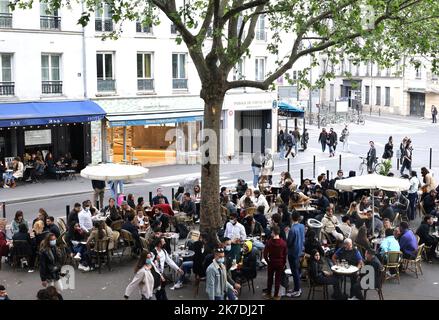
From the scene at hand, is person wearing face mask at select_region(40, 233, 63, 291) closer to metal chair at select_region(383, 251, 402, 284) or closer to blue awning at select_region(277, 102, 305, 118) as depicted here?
metal chair at select_region(383, 251, 402, 284)

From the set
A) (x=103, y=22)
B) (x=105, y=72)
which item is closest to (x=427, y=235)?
(x=105, y=72)

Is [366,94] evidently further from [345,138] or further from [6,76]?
[6,76]

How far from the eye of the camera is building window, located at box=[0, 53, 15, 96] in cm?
2792

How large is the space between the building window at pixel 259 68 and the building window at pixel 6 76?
50.0ft

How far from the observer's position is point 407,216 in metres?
20.6

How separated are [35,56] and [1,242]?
14945 millimetres

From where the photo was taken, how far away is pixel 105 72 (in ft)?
104

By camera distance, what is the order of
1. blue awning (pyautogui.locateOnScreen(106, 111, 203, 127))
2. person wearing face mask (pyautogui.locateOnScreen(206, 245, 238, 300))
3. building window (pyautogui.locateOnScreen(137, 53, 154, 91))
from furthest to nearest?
building window (pyautogui.locateOnScreen(137, 53, 154, 91)) → blue awning (pyautogui.locateOnScreen(106, 111, 203, 127)) → person wearing face mask (pyautogui.locateOnScreen(206, 245, 238, 300))

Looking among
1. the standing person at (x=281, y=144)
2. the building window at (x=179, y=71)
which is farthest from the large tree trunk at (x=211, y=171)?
the standing person at (x=281, y=144)

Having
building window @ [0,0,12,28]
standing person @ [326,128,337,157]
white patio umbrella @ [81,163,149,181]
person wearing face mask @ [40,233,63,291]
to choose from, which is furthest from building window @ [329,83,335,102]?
person wearing face mask @ [40,233,63,291]

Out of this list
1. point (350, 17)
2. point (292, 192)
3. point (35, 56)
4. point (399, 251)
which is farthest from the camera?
point (35, 56)

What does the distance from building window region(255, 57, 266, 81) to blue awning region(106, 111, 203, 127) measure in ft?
17.8

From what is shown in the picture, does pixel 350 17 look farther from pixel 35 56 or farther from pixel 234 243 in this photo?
pixel 35 56
